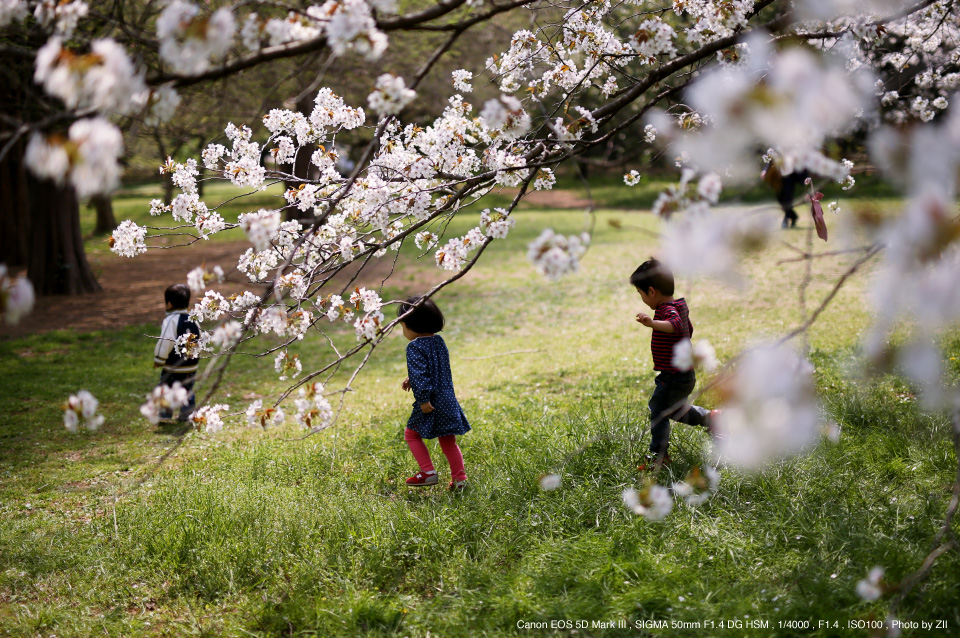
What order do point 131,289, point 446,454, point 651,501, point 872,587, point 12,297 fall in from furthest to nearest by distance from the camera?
point 131,289, point 446,454, point 651,501, point 872,587, point 12,297

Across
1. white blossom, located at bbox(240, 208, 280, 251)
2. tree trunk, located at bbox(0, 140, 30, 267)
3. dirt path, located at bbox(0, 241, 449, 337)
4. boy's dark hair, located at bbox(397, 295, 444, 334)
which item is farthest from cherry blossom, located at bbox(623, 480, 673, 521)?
tree trunk, located at bbox(0, 140, 30, 267)

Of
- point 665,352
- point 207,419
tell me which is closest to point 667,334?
point 665,352

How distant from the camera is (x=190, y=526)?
3.40m

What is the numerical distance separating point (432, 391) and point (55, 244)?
32.7 ft

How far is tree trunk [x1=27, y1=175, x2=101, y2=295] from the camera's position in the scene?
10867mm

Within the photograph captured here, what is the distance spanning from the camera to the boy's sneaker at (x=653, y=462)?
11.8 ft

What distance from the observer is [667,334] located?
3820 millimetres

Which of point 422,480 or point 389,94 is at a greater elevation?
point 389,94

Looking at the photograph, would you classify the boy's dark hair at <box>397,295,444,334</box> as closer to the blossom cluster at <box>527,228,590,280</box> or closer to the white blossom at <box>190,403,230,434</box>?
the white blossom at <box>190,403,230,434</box>

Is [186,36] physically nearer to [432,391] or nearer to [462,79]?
[432,391]

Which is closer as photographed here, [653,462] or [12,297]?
[12,297]

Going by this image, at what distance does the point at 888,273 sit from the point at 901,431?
2.70 meters

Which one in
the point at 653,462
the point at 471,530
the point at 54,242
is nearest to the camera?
the point at 471,530

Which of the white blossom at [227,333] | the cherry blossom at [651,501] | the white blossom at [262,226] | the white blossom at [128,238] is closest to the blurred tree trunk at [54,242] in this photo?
the white blossom at [128,238]
